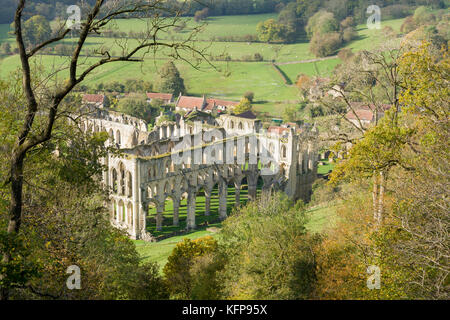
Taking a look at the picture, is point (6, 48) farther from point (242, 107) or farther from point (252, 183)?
point (252, 183)

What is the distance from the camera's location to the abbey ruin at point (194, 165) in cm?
5280

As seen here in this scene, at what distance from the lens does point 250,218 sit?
115 feet

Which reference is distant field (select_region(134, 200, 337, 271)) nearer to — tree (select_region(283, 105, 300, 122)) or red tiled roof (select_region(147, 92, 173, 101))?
tree (select_region(283, 105, 300, 122))

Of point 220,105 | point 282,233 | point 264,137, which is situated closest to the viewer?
point 282,233

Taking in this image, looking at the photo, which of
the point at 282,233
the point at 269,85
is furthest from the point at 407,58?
the point at 269,85

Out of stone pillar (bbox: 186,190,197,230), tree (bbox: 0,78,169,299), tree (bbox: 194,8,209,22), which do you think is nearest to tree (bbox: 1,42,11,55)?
tree (bbox: 194,8,209,22)

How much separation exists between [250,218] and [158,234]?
20.6 meters

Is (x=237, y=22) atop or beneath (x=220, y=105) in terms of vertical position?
atop

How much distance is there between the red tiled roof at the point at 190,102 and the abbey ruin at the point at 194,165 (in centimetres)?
2964

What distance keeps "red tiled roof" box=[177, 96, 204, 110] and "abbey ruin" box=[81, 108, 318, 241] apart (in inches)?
1167

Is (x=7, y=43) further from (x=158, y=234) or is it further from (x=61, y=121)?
(x=61, y=121)

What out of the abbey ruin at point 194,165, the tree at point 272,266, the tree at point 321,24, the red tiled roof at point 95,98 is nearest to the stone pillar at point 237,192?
the abbey ruin at point 194,165

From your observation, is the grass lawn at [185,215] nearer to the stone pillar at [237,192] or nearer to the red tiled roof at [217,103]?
the stone pillar at [237,192]

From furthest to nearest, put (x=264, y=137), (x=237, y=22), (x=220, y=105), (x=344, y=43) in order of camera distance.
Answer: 1. (x=237, y=22)
2. (x=344, y=43)
3. (x=220, y=105)
4. (x=264, y=137)
